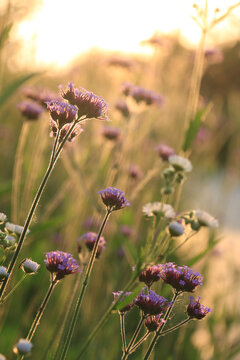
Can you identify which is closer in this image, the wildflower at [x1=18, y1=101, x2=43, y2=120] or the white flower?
the white flower

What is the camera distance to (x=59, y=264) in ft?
1.83

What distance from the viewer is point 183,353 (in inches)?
67.2

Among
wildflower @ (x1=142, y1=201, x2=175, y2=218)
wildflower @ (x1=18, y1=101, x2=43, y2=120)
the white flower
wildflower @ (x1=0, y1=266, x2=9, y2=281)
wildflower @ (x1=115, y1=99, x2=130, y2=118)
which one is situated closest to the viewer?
wildflower @ (x1=0, y1=266, x2=9, y2=281)

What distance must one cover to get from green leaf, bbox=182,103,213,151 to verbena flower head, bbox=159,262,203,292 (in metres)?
0.44

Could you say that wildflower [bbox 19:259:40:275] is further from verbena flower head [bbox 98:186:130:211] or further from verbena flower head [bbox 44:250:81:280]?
verbena flower head [bbox 98:186:130:211]

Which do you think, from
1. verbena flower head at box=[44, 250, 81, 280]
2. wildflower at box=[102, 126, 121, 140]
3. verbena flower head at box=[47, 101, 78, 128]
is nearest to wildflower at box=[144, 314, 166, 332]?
verbena flower head at box=[44, 250, 81, 280]

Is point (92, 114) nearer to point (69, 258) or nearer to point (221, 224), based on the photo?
point (69, 258)

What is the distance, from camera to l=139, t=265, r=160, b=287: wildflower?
0.61 metres

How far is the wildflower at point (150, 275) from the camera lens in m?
0.61

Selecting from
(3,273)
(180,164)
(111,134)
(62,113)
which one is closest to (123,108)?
(111,134)

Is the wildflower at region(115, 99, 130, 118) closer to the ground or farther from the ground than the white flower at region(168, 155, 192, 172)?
farther from the ground

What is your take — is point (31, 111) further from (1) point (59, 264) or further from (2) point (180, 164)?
(1) point (59, 264)

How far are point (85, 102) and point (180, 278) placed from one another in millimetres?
260

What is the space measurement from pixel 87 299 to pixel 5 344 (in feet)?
0.95
